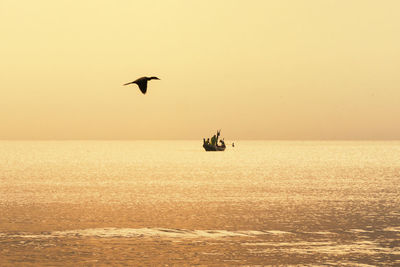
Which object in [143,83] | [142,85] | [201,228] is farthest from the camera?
[201,228]

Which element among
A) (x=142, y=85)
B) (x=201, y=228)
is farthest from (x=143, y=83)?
(x=201, y=228)

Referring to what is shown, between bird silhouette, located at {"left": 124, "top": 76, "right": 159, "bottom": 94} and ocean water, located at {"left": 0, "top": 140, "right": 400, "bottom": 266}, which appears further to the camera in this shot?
ocean water, located at {"left": 0, "top": 140, "right": 400, "bottom": 266}

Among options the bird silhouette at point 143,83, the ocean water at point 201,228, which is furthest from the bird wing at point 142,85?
the ocean water at point 201,228

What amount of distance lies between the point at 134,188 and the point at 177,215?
33.4 m

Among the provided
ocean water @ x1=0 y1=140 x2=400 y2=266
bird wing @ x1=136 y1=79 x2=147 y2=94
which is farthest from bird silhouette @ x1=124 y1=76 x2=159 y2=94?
ocean water @ x1=0 y1=140 x2=400 y2=266

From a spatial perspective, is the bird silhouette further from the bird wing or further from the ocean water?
the ocean water

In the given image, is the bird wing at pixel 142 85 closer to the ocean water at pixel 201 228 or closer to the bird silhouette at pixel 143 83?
the bird silhouette at pixel 143 83

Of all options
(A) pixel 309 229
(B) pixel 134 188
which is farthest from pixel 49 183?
(A) pixel 309 229

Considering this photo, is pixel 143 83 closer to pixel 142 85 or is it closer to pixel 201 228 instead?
pixel 142 85

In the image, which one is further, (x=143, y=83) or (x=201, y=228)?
(x=201, y=228)

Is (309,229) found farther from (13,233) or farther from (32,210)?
(32,210)

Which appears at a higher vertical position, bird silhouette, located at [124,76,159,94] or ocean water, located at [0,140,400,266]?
bird silhouette, located at [124,76,159,94]

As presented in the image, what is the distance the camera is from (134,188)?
285 ft

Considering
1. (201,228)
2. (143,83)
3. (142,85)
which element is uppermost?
(143,83)
